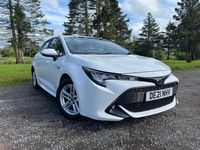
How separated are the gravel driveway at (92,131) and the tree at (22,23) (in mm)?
22240

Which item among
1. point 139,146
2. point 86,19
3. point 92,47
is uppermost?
point 86,19

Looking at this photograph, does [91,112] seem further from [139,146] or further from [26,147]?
[26,147]

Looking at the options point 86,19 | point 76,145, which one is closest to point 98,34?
point 86,19

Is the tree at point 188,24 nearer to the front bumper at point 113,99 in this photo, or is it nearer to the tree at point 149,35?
the tree at point 149,35

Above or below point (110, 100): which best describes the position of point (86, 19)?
above

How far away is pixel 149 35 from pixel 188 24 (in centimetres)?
1785

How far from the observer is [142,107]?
2.17m

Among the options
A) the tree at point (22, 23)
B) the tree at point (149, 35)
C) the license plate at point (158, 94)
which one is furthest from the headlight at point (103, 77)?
the tree at point (149, 35)

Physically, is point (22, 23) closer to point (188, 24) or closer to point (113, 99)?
point (113, 99)

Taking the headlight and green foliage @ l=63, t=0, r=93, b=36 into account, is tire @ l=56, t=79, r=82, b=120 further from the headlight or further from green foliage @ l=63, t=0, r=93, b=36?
green foliage @ l=63, t=0, r=93, b=36

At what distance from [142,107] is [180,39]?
26.6 meters

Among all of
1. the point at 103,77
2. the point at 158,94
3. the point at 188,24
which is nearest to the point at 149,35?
the point at 188,24

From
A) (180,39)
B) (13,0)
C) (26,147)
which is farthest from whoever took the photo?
(180,39)

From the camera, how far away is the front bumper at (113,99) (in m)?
2.00
